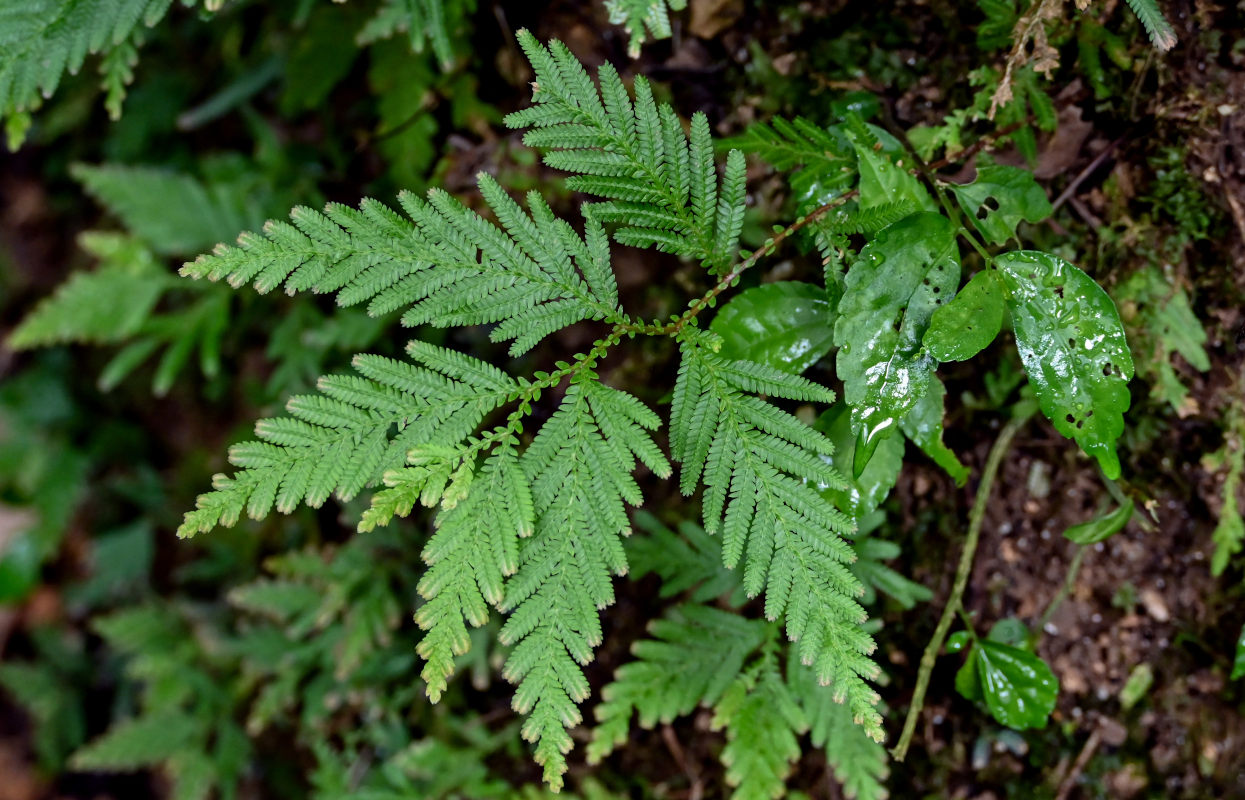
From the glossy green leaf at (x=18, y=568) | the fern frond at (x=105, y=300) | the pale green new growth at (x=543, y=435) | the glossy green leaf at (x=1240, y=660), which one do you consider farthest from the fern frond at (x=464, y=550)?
the glossy green leaf at (x=18, y=568)

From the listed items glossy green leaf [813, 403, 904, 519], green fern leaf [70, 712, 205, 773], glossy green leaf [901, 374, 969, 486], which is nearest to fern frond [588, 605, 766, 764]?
glossy green leaf [813, 403, 904, 519]

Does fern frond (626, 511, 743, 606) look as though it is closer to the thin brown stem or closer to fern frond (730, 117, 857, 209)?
the thin brown stem

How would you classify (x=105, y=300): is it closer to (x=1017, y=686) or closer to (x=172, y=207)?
(x=172, y=207)

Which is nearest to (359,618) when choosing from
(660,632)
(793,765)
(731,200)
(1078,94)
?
(660,632)

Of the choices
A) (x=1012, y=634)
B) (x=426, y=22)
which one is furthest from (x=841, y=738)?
(x=426, y=22)

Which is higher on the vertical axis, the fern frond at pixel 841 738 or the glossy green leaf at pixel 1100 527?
the glossy green leaf at pixel 1100 527

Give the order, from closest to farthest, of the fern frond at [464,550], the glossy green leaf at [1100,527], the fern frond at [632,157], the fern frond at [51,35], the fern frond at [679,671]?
the fern frond at [464,550] → the fern frond at [632,157] → the glossy green leaf at [1100,527] → the fern frond at [51,35] → the fern frond at [679,671]

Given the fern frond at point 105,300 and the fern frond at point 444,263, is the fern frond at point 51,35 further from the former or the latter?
the fern frond at point 105,300

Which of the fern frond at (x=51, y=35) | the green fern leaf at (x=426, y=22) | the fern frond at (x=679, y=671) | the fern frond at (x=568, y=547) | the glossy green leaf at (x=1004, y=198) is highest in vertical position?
the fern frond at (x=51, y=35)
